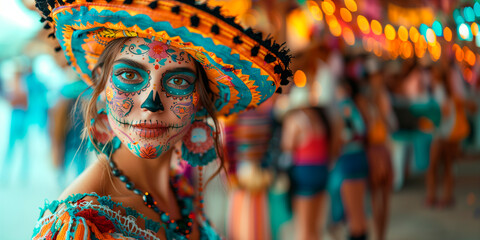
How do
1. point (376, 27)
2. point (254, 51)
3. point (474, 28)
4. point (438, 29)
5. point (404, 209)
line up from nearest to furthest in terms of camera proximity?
point (254, 51) < point (474, 28) < point (438, 29) < point (376, 27) < point (404, 209)

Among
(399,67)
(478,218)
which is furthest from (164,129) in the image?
(399,67)

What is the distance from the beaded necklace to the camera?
4.00 feet

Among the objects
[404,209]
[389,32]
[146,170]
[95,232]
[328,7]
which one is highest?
[389,32]

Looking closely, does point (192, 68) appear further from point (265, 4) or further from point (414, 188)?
point (414, 188)

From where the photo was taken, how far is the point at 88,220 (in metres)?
0.97

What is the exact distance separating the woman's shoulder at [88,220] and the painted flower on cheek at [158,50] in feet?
1.31

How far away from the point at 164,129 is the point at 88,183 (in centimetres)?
25

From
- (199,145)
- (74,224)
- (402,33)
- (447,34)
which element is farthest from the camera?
(402,33)

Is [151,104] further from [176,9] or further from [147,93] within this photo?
[176,9]

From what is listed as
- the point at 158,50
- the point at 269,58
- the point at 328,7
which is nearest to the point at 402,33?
the point at 328,7

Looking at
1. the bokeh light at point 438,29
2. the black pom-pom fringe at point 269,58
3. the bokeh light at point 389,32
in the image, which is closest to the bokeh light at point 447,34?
the bokeh light at point 438,29

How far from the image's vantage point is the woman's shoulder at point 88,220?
942 millimetres

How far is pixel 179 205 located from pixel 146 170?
0.65 feet

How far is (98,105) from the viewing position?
1.26 m
